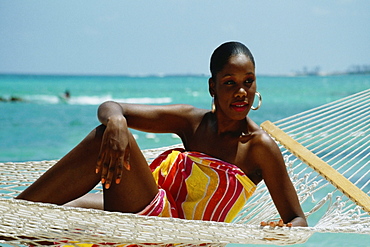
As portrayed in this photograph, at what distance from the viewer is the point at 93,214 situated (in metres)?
1.37

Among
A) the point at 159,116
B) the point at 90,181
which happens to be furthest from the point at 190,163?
the point at 90,181

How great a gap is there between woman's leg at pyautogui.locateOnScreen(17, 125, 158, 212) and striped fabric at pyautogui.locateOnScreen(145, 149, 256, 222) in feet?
0.38

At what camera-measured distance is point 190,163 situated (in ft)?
5.67

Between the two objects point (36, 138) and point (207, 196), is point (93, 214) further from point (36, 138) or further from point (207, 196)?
point (36, 138)

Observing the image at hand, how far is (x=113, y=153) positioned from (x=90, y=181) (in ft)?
0.63

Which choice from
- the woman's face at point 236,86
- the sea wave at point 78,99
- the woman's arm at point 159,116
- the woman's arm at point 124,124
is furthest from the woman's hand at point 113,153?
the sea wave at point 78,99

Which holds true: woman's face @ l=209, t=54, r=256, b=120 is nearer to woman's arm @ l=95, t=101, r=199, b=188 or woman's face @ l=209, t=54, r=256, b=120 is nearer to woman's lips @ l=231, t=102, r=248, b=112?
woman's lips @ l=231, t=102, r=248, b=112

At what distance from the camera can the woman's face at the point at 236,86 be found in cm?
166

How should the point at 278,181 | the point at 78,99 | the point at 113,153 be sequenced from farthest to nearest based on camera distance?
the point at 78,99 → the point at 278,181 → the point at 113,153

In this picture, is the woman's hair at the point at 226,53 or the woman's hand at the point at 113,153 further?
the woman's hair at the point at 226,53

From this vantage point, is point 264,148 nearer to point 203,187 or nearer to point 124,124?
point 203,187

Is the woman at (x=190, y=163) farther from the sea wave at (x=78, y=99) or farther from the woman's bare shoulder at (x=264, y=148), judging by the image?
the sea wave at (x=78, y=99)

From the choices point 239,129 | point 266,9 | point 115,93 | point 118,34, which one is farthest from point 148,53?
point 239,129

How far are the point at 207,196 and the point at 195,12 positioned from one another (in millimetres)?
32082
